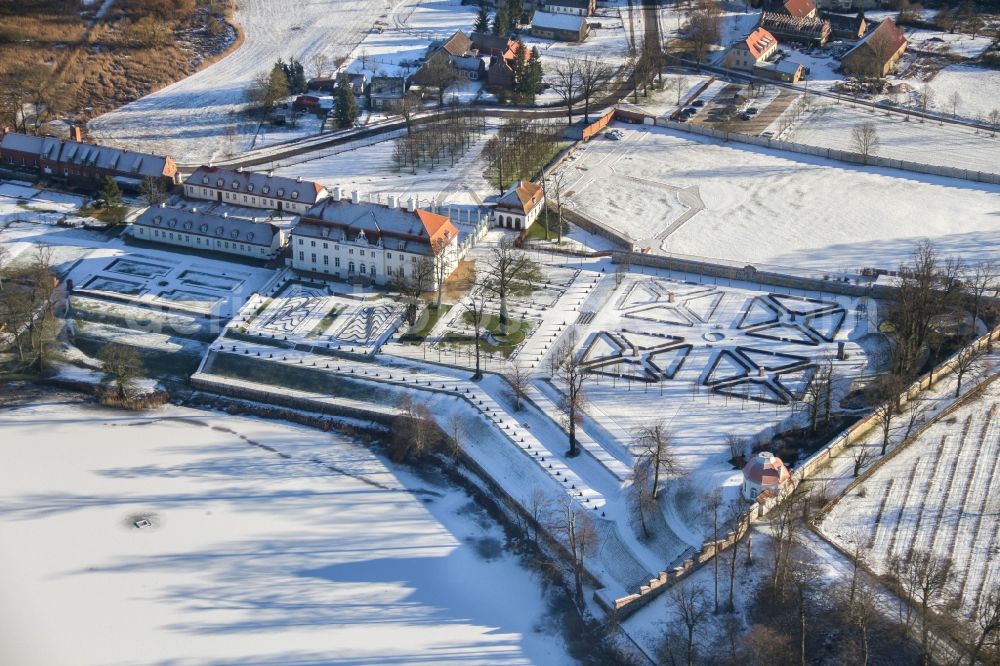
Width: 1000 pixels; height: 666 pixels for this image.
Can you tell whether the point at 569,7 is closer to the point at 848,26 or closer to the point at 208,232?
the point at 848,26

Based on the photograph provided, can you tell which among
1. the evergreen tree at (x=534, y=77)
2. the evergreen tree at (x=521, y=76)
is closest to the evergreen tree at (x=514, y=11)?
the evergreen tree at (x=521, y=76)

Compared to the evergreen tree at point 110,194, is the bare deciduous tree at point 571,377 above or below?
below

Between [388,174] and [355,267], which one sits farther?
[388,174]

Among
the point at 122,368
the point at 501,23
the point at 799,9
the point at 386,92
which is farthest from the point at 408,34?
the point at 122,368

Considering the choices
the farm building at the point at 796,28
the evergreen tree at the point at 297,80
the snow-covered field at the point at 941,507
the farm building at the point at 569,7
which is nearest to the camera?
the snow-covered field at the point at 941,507

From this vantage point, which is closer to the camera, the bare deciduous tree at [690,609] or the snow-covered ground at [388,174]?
the bare deciduous tree at [690,609]

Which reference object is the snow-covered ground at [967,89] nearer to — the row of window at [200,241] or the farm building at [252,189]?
the farm building at [252,189]
